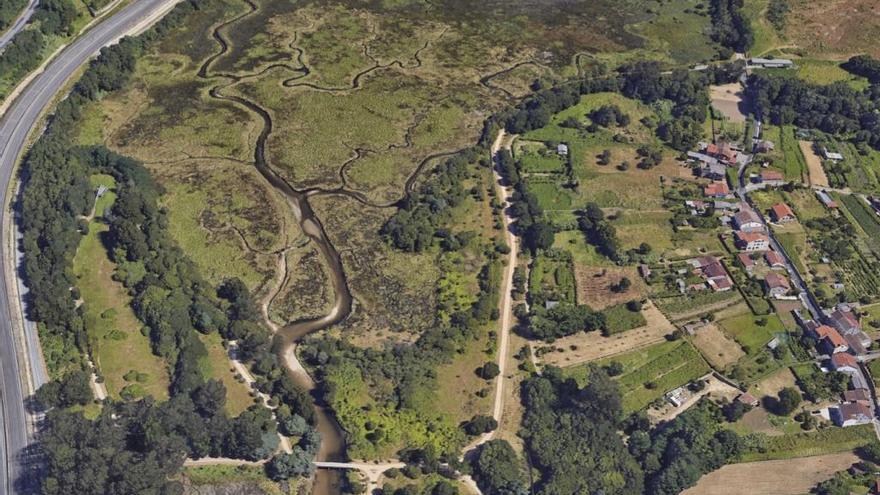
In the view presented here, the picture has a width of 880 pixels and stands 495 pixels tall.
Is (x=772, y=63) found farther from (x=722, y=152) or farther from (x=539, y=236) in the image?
(x=539, y=236)

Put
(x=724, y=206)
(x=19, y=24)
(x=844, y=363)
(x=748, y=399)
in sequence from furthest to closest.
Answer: (x=19, y=24) < (x=724, y=206) < (x=844, y=363) < (x=748, y=399)

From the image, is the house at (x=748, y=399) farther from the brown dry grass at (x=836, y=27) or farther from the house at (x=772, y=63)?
the brown dry grass at (x=836, y=27)

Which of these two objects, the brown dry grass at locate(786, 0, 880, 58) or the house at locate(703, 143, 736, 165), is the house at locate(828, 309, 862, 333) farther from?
the brown dry grass at locate(786, 0, 880, 58)

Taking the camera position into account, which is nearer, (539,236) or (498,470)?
(498,470)

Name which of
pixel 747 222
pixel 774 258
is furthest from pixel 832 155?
pixel 774 258

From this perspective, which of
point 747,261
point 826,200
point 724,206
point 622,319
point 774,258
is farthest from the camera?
point 826,200

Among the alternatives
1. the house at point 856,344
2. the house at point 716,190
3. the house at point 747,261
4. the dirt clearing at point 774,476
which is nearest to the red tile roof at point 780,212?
the house at point 716,190

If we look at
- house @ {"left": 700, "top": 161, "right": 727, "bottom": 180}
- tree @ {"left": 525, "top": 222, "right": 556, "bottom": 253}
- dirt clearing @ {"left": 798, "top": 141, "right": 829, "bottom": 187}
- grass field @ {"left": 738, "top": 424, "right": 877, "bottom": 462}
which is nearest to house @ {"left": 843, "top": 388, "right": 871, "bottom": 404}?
grass field @ {"left": 738, "top": 424, "right": 877, "bottom": 462}
